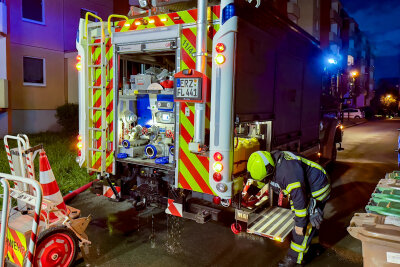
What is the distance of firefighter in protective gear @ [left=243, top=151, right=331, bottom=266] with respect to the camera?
3.56 m

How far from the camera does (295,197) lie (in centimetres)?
357

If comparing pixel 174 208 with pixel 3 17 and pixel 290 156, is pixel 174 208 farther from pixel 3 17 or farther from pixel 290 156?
pixel 3 17

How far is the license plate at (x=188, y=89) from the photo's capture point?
3670 mm

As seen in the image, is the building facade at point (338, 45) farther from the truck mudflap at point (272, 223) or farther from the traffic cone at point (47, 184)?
the traffic cone at point (47, 184)

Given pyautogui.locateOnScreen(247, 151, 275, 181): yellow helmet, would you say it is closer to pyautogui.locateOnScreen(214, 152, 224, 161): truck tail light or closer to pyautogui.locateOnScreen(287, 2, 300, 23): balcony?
pyautogui.locateOnScreen(214, 152, 224, 161): truck tail light

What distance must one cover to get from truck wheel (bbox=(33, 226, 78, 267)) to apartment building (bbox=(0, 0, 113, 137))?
1096cm

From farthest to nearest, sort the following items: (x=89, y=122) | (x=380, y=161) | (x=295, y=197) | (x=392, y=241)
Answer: (x=380, y=161)
(x=89, y=122)
(x=295, y=197)
(x=392, y=241)

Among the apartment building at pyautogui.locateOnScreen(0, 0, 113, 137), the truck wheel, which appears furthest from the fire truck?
the apartment building at pyautogui.locateOnScreen(0, 0, 113, 137)

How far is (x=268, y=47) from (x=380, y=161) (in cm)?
832

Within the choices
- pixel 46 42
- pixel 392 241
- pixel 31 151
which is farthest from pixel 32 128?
pixel 392 241

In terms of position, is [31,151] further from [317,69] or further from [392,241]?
[317,69]

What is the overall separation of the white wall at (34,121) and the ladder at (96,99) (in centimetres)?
1060

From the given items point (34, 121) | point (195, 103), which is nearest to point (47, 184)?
point (195, 103)

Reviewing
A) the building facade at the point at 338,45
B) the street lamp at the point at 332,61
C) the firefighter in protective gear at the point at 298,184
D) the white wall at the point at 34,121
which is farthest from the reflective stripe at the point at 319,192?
the white wall at the point at 34,121
